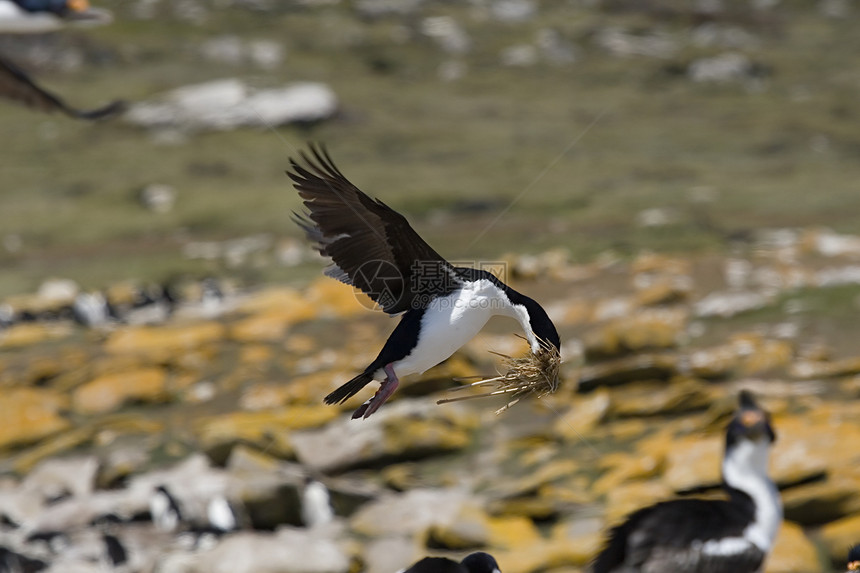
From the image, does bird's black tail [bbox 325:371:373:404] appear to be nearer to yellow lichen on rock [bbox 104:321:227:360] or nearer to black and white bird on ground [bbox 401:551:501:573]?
black and white bird on ground [bbox 401:551:501:573]

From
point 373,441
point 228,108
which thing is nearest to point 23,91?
point 373,441

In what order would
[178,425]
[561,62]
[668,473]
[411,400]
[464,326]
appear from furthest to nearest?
[561,62] → [178,425] → [411,400] → [668,473] → [464,326]

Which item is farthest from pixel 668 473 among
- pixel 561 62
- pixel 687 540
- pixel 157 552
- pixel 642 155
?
pixel 561 62

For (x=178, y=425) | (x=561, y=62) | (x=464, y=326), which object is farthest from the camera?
(x=561, y=62)

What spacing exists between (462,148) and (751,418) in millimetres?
43498

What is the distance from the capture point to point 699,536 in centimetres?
734

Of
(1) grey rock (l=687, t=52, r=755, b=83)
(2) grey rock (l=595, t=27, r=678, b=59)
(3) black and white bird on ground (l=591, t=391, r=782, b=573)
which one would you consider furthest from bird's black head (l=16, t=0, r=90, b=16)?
(2) grey rock (l=595, t=27, r=678, b=59)

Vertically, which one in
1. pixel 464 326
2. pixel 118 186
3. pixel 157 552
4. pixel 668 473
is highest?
pixel 464 326

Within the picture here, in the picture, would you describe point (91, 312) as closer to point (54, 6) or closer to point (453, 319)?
point (54, 6)

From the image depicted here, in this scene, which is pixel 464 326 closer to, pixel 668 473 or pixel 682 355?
pixel 668 473

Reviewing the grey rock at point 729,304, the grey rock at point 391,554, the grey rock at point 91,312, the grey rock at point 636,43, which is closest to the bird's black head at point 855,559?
the grey rock at point 391,554

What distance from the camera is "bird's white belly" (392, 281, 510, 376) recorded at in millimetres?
5324

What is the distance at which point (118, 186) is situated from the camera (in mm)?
→ 45844

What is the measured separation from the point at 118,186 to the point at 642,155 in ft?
80.4
